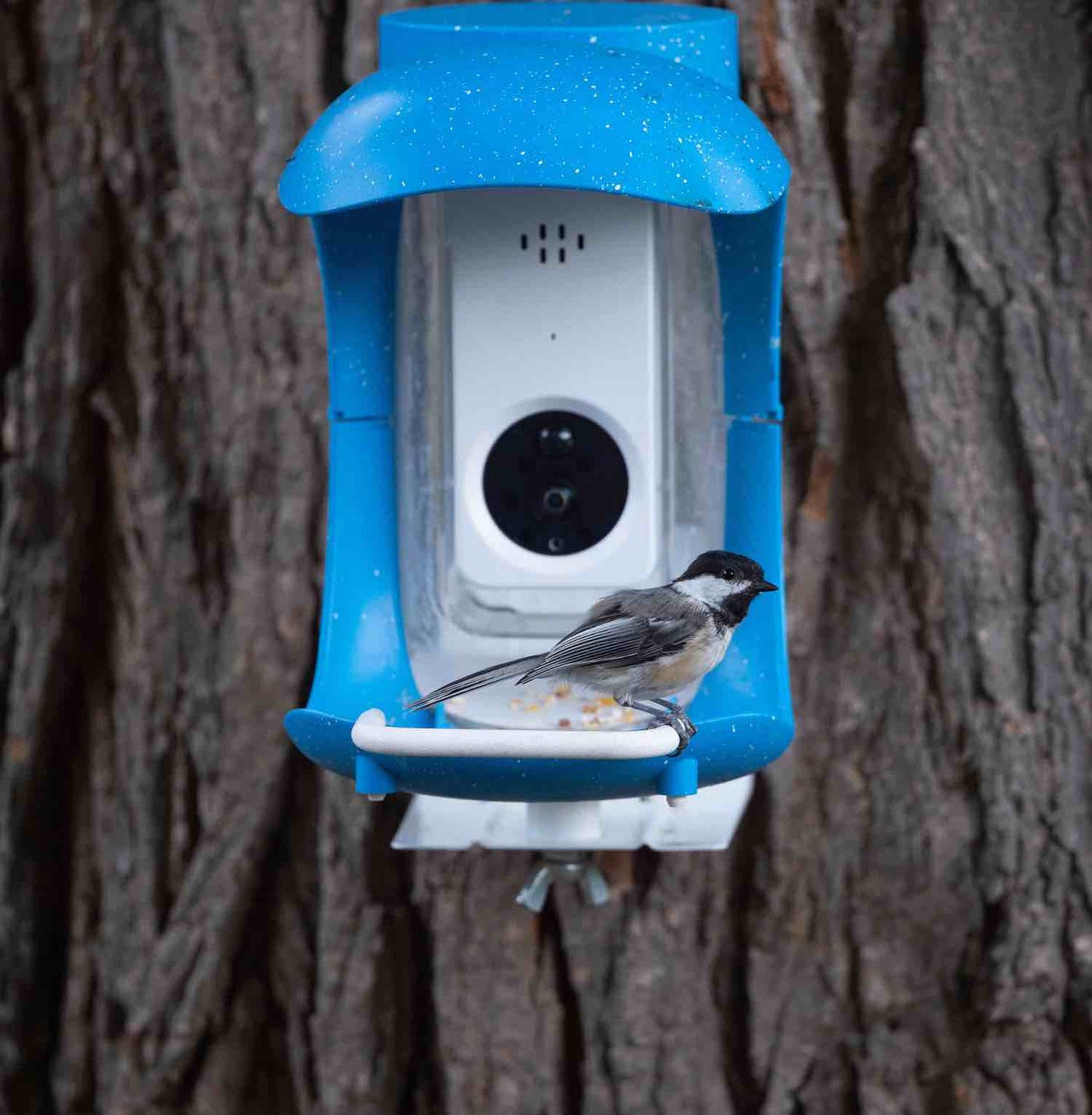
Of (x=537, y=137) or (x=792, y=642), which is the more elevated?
(x=537, y=137)

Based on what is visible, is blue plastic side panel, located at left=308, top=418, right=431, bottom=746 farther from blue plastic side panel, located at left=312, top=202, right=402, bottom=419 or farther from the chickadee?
the chickadee

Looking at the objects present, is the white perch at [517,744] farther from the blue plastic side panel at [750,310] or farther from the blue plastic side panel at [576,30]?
the blue plastic side panel at [576,30]

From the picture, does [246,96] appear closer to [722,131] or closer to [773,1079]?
[722,131]

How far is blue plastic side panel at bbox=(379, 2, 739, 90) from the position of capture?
1.93 m

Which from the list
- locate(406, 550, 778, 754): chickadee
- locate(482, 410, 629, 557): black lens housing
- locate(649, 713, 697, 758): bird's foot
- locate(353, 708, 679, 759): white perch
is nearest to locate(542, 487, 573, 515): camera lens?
locate(482, 410, 629, 557): black lens housing

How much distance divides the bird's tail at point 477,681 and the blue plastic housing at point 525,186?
0.11 metres

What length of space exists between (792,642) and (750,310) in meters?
0.61

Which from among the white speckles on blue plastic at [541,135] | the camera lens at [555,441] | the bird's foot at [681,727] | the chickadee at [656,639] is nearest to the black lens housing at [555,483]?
the camera lens at [555,441]

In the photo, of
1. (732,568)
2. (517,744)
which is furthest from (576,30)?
(517,744)

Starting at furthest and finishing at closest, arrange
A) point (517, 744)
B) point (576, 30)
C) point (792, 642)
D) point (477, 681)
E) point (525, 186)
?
point (792, 642) < point (576, 30) < point (477, 681) < point (525, 186) < point (517, 744)

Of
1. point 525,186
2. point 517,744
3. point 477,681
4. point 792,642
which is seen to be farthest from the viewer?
point 792,642

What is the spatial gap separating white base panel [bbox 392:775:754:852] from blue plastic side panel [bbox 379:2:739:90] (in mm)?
992

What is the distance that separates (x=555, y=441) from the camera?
1.97m

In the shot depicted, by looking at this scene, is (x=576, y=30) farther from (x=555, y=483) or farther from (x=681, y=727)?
(x=681, y=727)
